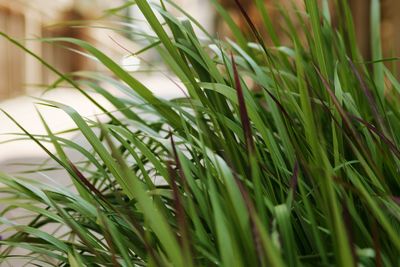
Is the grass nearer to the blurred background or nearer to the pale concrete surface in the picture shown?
the pale concrete surface

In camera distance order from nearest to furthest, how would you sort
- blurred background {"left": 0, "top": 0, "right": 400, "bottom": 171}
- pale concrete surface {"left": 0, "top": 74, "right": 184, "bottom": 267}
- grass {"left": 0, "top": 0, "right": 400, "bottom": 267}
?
grass {"left": 0, "top": 0, "right": 400, "bottom": 267}, pale concrete surface {"left": 0, "top": 74, "right": 184, "bottom": 267}, blurred background {"left": 0, "top": 0, "right": 400, "bottom": 171}

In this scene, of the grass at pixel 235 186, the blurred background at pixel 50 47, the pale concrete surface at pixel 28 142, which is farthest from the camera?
the blurred background at pixel 50 47

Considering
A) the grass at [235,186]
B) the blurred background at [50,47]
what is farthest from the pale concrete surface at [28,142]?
the grass at [235,186]

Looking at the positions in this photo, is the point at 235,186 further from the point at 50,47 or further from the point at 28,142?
the point at 50,47

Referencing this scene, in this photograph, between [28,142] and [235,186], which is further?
[28,142]

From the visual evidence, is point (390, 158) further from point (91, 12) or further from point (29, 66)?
point (91, 12)

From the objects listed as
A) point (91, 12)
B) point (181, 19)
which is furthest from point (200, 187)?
point (91, 12)

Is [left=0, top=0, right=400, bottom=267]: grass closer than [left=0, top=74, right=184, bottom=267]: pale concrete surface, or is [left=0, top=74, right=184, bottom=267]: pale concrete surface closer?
[left=0, top=0, right=400, bottom=267]: grass

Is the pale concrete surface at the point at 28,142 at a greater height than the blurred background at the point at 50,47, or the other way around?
the blurred background at the point at 50,47

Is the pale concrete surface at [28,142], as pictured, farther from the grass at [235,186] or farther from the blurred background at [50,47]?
the grass at [235,186]

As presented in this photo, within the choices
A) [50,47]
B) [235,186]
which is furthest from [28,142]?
[50,47]

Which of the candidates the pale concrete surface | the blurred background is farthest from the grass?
the blurred background

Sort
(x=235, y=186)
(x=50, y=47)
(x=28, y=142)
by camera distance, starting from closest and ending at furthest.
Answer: (x=235, y=186) < (x=28, y=142) < (x=50, y=47)
